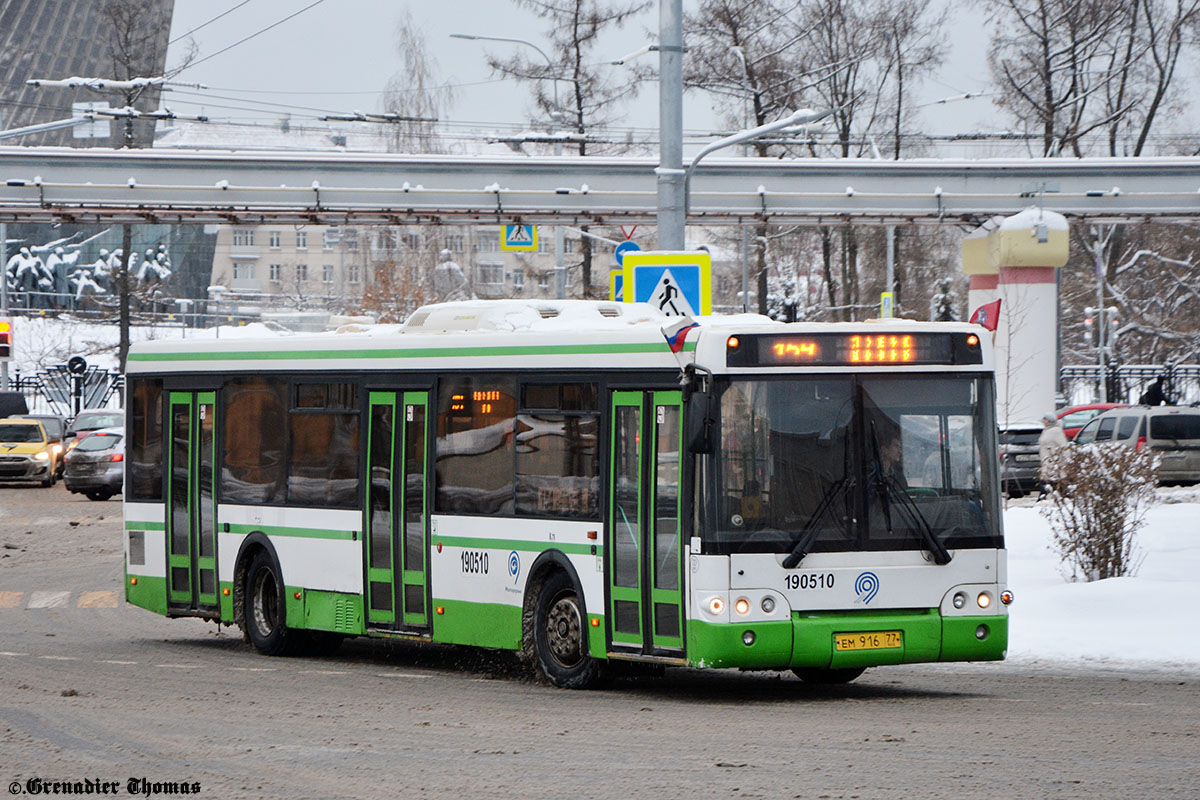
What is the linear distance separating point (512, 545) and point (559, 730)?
3.03m

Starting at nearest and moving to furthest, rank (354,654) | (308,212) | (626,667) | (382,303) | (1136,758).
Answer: (1136,758) < (626,667) < (354,654) < (308,212) < (382,303)

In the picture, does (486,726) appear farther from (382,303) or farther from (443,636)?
(382,303)

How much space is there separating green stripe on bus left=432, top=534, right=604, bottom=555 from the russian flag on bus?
1410 millimetres

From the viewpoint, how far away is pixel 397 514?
14.5 meters

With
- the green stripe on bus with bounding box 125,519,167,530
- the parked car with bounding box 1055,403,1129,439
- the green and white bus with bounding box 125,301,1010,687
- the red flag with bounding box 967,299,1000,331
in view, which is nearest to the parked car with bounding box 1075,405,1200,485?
the parked car with bounding box 1055,403,1129,439

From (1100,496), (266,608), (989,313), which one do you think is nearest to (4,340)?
(989,313)

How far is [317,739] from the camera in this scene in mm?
10188

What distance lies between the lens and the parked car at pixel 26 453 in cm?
4334

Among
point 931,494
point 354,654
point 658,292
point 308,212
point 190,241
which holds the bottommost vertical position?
point 354,654

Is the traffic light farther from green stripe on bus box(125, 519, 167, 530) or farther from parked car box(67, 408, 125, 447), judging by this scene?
green stripe on bus box(125, 519, 167, 530)

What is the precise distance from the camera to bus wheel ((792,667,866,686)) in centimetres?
1344

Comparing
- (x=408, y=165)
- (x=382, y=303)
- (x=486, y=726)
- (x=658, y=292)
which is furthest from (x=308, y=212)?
(x=486, y=726)

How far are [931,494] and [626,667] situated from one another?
2.38 meters

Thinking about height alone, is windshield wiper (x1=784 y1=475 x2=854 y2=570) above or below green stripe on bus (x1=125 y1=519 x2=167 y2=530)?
above
